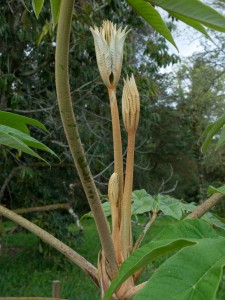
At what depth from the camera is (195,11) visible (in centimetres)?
48

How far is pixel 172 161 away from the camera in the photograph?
13109 millimetres

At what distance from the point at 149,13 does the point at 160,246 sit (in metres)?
0.28

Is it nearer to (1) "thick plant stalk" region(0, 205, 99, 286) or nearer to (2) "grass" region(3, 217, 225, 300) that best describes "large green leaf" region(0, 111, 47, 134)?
(1) "thick plant stalk" region(0, 205, 99, 286)

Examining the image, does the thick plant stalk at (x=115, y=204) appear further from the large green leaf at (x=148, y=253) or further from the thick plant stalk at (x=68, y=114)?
the large green leaf at (x=148, y=253)

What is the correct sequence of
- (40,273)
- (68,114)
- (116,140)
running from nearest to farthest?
(68,114)
(116,140)
(40,273)

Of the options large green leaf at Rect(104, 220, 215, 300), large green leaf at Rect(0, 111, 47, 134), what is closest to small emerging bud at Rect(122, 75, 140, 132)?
large green leaf at Rect(0, 111, 47, 134)

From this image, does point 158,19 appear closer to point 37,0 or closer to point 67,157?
point 37,0

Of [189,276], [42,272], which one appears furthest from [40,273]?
[189,276]

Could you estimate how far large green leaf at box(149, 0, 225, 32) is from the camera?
467 millimetres

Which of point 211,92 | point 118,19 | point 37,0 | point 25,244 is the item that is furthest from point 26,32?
point 211,92

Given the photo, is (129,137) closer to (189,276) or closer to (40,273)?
(189,276)

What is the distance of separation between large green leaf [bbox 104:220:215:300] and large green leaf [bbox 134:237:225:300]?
2 cm

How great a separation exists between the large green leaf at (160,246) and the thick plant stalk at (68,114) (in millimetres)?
130

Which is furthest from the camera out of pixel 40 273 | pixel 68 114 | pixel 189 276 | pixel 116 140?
pixel 40 273
